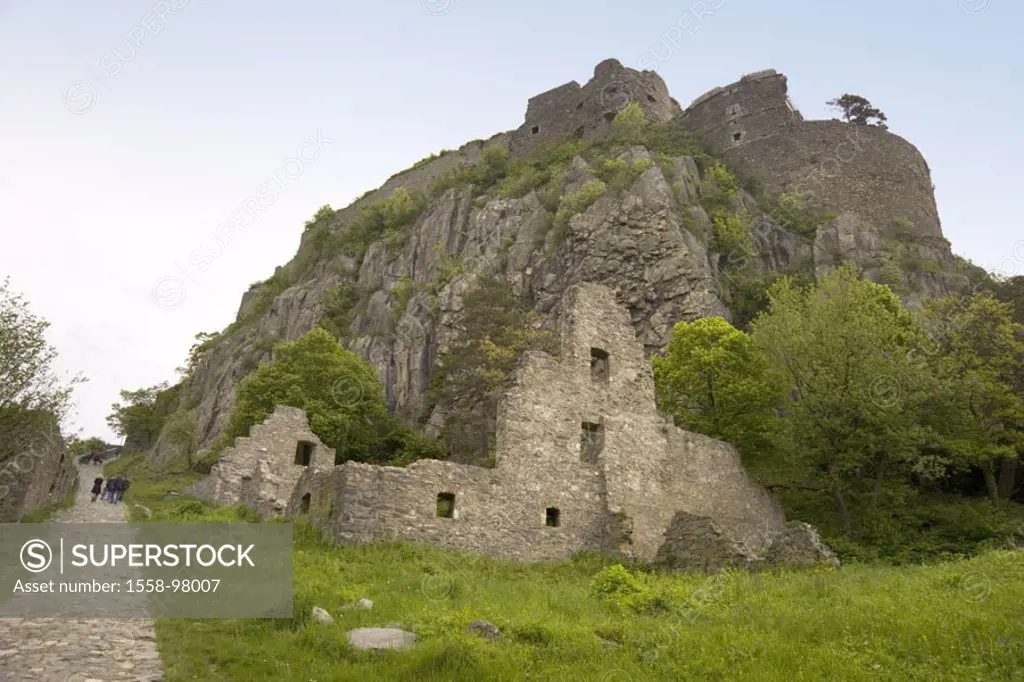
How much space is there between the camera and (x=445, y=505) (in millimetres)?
17703

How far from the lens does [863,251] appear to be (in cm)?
4988

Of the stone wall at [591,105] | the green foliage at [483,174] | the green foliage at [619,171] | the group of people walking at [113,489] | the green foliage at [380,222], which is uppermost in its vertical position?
the stone wall at [591,105]

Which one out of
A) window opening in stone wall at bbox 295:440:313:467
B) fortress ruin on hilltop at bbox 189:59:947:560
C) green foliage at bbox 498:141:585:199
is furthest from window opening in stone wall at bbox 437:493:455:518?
green foliage at bbox 498:141:585:199

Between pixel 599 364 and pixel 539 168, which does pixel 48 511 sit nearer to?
pixel 599 364

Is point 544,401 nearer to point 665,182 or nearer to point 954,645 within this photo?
point 954,645

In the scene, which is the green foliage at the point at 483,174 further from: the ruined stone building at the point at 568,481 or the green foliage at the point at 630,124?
the ruined stone building at the point at 568,481

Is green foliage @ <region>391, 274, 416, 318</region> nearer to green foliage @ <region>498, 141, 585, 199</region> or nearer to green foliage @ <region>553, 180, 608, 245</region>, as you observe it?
green foliage @ <region>498, 141, 585, 199</region>

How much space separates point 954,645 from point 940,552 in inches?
497

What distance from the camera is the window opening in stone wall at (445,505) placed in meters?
17.4

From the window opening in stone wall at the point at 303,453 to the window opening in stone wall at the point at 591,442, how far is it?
12123mm

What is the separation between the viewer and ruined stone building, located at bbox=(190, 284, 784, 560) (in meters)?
16.8

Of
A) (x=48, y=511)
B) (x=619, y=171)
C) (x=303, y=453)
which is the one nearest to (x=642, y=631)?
(x=48, y=511)

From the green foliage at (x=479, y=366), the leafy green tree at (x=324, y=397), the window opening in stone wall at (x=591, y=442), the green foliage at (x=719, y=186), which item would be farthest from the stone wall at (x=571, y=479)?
the green foliage at (x=719, y=186)

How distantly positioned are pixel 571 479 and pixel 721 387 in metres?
12.6
